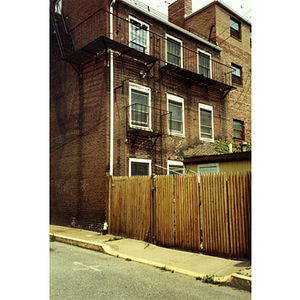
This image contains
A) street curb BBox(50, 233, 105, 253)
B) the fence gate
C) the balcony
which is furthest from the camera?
the balcony

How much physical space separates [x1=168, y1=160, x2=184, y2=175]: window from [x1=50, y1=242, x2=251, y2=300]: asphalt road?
6.28m

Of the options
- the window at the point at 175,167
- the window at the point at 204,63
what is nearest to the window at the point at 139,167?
the window at the point at 175,167

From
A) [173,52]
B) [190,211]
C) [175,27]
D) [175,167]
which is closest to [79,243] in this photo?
[190,211]

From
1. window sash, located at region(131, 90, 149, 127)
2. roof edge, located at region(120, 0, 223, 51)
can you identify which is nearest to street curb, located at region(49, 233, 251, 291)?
window sash, located at region(131, 90, 149, 127)

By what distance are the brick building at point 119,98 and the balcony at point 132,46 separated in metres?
0.04

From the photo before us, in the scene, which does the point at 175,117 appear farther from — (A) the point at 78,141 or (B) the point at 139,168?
(A) the point at 78,141

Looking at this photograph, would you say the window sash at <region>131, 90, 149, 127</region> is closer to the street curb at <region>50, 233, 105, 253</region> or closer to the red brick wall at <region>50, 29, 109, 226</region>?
the red brick wall at <region>50, 29, 109, 226</region>

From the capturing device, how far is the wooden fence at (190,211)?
6090 millimetres

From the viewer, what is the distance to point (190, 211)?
23.1ft

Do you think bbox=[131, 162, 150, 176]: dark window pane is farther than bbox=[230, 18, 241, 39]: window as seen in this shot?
No

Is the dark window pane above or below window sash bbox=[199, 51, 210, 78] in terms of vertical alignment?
below

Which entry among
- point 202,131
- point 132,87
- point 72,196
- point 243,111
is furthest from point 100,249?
point 243,111

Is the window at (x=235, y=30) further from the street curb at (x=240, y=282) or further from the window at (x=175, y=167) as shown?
the street curb at (x=240, y=282)

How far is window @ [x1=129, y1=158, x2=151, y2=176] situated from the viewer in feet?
36.8
